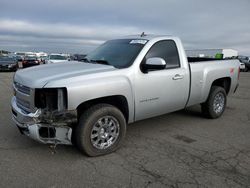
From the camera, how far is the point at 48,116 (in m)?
3.34

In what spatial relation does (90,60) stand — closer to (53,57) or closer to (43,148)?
(43,148)

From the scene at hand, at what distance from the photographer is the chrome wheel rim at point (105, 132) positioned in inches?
147

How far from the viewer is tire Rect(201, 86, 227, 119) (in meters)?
5.82

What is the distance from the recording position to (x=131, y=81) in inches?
156

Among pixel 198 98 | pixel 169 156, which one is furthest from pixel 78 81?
pixel 198 98

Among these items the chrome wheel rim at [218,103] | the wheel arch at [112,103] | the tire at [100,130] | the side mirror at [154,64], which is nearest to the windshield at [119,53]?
the side mirror at [154,64]

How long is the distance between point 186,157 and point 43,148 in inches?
92.1

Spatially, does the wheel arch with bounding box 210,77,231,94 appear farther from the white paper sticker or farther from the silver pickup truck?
the white paper sticker

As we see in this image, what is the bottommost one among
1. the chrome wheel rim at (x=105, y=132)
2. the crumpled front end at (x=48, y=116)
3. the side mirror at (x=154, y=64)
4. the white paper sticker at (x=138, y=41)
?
the chrome wheel rim at (x=105, y=132)

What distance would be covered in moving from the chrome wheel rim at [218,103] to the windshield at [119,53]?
105 inches

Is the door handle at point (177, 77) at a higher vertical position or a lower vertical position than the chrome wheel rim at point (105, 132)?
higher

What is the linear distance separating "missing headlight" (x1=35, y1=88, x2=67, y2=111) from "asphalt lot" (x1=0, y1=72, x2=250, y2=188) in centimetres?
86

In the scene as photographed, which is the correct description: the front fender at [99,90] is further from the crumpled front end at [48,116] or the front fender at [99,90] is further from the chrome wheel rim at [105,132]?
→ the chrome wheel rim at [105,132]

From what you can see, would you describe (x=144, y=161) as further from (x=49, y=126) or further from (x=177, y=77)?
(x=177, y=77)
